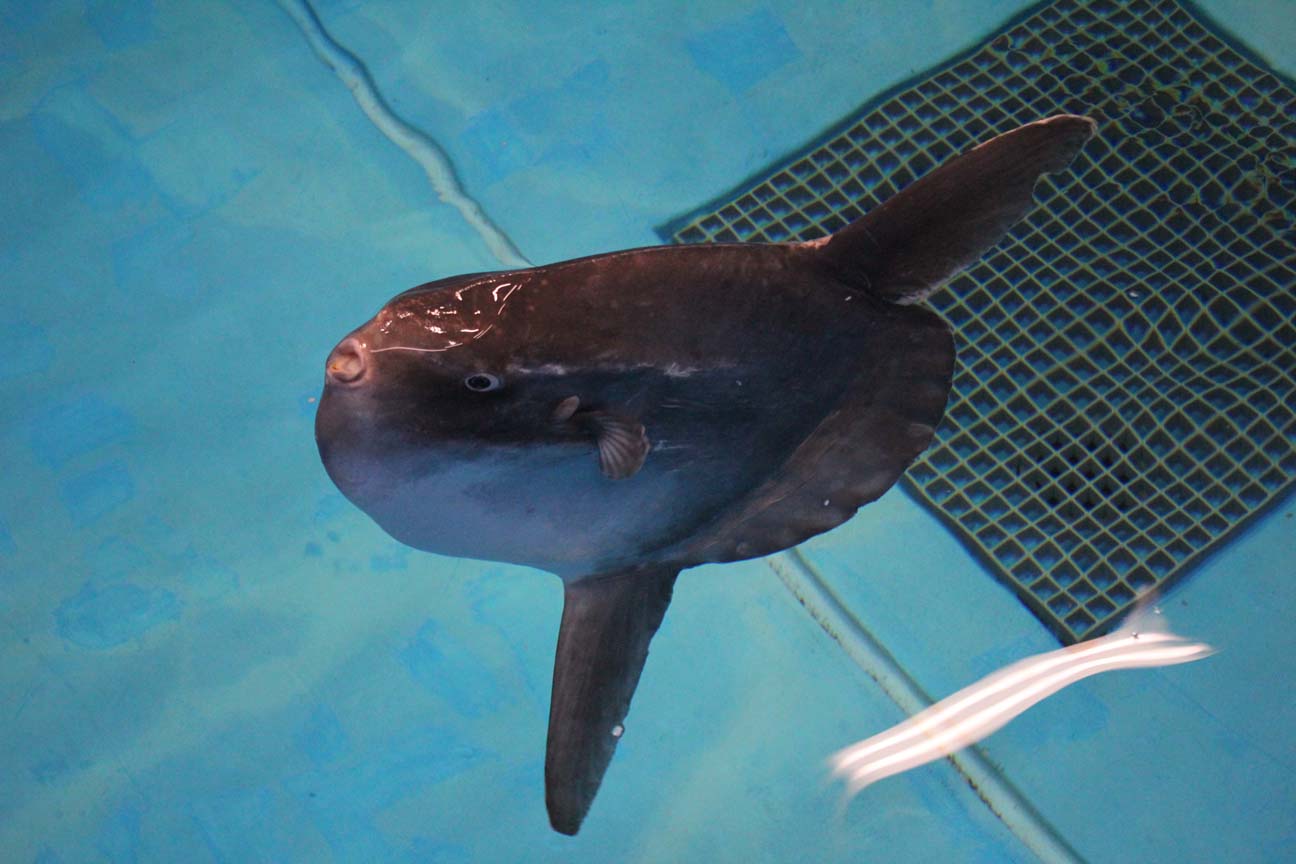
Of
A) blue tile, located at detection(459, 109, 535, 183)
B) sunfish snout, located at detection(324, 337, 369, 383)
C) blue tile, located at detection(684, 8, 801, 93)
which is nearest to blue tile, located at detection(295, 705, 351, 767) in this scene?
sunfish snout, located at detection(324, 337, 369, 383)

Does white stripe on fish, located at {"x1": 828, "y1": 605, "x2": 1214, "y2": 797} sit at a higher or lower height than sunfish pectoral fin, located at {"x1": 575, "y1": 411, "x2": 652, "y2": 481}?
lower

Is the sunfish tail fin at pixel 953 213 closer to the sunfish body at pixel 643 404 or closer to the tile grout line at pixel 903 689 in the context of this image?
the sunfish body at pixel 643 404

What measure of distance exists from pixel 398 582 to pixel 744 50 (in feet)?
6.16

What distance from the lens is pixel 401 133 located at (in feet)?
9.87

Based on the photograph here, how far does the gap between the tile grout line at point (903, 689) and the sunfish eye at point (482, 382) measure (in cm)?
128

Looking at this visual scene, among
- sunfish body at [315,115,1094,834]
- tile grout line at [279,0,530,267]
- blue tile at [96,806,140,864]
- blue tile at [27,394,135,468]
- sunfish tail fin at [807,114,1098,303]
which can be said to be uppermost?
sunfish tail fin at [807,114,1098,303]

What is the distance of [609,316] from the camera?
1.27m

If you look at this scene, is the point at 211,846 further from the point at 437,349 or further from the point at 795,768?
the point at 437,349

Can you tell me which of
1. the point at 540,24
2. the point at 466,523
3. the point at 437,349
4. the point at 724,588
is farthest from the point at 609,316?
the point at 540,24

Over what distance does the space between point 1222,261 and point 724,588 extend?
1.51m

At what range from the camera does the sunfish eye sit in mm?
1227

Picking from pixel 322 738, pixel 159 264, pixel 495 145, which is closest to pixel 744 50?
pixel 495 145

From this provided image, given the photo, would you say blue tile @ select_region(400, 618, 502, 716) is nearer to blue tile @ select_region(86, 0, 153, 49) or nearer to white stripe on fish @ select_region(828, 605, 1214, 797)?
white stripe on fish @ select_region(828, 605, 1214, 797)

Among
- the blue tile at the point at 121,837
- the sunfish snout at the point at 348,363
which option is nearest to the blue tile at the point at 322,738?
the blue tile at the point at 121,837
